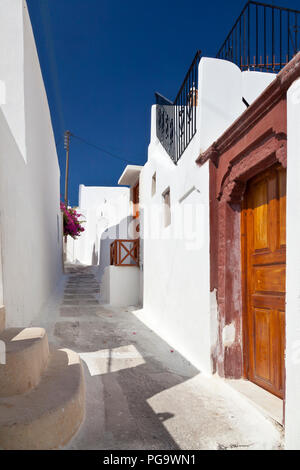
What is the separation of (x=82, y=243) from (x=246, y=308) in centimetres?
2145

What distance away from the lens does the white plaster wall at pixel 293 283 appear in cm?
243

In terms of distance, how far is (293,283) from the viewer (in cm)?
251

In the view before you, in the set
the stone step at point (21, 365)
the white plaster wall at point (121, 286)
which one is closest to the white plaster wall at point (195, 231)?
the stone step at point (21, 365)

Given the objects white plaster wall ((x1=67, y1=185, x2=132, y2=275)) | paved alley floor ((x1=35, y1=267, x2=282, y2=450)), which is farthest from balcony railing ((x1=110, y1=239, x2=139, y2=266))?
white plaster wall ((x1=67, y1=185, x2=132, y2=275))

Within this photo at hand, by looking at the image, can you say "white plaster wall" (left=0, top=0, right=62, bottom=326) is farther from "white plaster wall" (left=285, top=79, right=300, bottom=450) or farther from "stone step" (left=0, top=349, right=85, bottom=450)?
"white plaster wall" (left=285, top=79, right=300, bottom=450)

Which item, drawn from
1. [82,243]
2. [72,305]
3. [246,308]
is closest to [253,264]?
[246,308]

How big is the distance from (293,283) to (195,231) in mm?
2481

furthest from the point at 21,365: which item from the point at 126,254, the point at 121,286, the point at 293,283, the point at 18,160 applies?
the point at 126,254

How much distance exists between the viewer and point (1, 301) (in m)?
3.38

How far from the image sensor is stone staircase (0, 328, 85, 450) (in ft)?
6.69

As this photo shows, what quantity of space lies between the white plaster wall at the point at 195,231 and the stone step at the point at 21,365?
2.28 metres

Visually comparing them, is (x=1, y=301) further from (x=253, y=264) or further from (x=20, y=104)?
(x=20, y=104)

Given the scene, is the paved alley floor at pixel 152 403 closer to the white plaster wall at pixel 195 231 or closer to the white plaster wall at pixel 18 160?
the white plaster wall at pixel 195 231

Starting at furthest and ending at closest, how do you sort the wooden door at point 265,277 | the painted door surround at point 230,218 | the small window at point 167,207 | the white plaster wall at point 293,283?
1. the small window at point 167,207
2. the painted door surround at point 230,218
3. the wooden door at point 265,277
4. the white plaster wall at point 293,283
